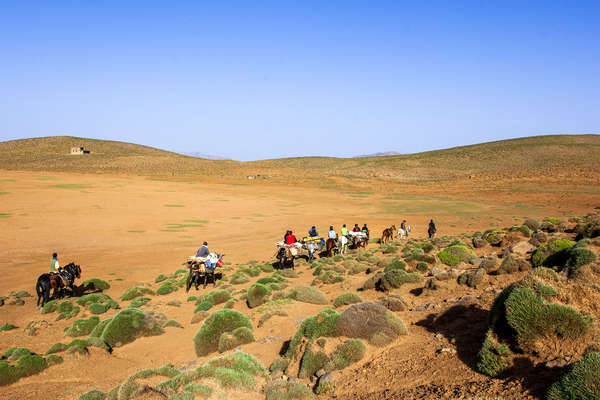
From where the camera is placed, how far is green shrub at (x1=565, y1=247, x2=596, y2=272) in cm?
918

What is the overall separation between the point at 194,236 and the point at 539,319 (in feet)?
92.1

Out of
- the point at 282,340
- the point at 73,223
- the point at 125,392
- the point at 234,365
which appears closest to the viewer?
the point at 125,392

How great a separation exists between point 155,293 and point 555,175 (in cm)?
8314

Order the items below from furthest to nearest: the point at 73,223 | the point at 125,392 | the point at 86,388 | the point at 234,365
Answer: the point at 73,223 < the point at 86,388 < the point at 234,365 < the point at 125,392

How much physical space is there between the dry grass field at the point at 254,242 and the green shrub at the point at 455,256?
25.1 inches

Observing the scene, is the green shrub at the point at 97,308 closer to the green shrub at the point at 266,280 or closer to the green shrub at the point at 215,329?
the green shrub at the point at 266,280

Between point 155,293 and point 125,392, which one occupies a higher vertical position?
point 125,392

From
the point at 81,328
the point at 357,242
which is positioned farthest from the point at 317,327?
the point at 357,242

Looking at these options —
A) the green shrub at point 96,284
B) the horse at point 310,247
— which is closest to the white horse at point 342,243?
the horse at point 310,247

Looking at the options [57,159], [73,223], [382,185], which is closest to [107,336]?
[73,223]

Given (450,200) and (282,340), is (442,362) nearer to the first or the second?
(282,340)

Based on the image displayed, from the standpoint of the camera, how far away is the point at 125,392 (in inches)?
238

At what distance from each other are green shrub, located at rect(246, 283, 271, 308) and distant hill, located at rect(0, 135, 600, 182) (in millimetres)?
65441

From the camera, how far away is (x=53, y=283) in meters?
14.9
